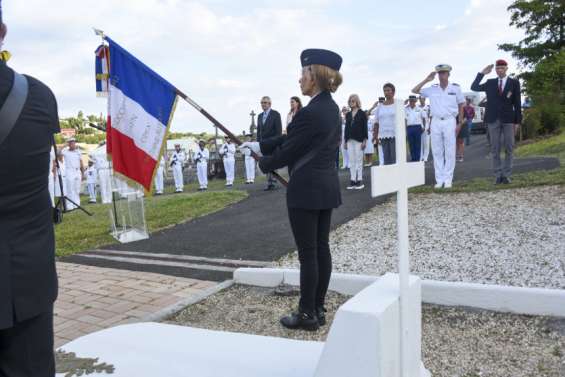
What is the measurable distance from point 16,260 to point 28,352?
1.18ft

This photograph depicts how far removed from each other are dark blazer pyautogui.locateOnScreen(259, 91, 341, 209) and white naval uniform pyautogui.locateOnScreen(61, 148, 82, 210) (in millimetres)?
13987

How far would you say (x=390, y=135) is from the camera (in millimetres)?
10633

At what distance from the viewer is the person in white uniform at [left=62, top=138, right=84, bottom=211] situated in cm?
1617

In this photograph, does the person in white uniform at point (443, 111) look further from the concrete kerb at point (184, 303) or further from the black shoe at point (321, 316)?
the black shoe at point (321, 316)

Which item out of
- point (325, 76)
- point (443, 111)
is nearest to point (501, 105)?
point (443, 111)

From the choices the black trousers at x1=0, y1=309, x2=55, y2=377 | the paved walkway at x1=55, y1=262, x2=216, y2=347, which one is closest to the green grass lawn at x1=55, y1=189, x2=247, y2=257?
the paved walkway at x1=55, y1=262, x2=216, y2=347

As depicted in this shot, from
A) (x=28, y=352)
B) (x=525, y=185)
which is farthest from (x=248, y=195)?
(x=28, y=352)

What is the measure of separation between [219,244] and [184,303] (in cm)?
283

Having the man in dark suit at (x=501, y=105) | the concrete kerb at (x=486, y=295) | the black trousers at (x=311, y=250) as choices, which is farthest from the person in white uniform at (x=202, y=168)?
the black trousers at (x=311, y=250)

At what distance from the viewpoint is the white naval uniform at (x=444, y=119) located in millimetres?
8898

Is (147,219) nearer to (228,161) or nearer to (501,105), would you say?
(501,105)

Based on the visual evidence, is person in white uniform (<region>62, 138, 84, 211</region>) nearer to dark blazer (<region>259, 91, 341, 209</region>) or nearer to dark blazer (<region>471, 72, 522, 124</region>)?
dark blazer (<region>471, 72, 522, 124</region>)

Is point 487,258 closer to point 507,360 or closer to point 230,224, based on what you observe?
point 507,360

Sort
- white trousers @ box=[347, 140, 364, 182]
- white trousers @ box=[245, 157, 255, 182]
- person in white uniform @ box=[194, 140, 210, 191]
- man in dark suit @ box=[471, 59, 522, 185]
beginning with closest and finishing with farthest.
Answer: man in dark suit @ box=[471, 59, 522, 185] < white trousers @ box=[347, 140, 364, 182] < white trousers @ box=[245, 157, 255, 182] < person in white uniform @ box=[194, 140, 210, 191]
